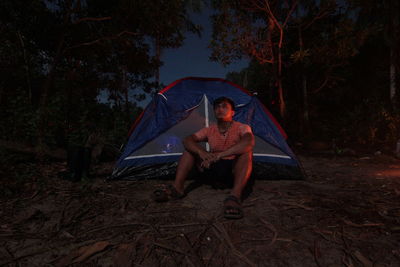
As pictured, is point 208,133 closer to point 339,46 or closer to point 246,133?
point 246,133

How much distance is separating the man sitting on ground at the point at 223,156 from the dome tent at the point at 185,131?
104 centimetres

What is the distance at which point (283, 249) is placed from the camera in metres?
1.60

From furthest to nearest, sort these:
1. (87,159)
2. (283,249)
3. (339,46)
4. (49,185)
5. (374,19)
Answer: (374,19) < (339,46) < (87,159) < (49,185) < (283,249)

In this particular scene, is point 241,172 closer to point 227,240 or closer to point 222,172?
point 222,172

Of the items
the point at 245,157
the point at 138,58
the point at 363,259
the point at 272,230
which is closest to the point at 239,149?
the point at 245,157

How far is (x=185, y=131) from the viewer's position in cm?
405

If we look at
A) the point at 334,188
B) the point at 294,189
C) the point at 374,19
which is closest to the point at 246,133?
the point at 294,189

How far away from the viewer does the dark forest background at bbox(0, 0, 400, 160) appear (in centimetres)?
570

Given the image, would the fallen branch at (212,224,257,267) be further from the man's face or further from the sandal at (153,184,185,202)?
the man's face

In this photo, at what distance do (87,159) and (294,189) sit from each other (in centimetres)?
326

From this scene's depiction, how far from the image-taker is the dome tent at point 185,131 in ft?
12.0

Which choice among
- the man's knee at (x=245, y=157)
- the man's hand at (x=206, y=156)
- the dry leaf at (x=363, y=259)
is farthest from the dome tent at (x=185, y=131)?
the dry leaf at (x=363, y=259)

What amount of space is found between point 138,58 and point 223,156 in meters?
7.07

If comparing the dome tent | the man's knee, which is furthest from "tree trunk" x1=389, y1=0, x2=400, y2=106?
the man's knee
